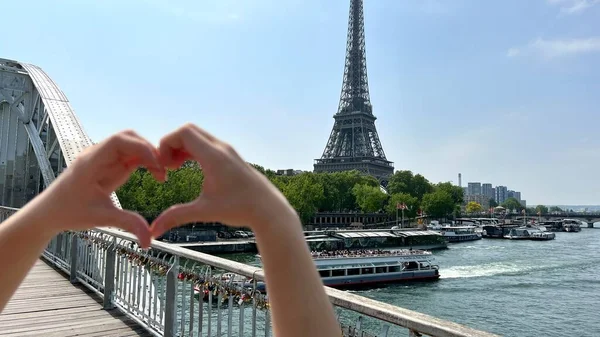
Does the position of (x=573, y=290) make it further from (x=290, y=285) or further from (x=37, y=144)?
(x=290, y=285)

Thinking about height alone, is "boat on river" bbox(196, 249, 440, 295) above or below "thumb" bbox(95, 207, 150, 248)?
below

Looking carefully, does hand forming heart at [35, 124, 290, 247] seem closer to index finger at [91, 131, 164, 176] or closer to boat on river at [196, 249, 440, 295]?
index finger at [91, 131, 164, 176]

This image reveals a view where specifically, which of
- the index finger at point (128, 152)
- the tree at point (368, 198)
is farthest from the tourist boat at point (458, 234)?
the index finger at point (128, 152)

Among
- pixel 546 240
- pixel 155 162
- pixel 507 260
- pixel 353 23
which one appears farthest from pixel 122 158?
pixel 353 23

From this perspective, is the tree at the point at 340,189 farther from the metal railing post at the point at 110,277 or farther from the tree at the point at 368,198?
the metal railing post at the point at 110,277

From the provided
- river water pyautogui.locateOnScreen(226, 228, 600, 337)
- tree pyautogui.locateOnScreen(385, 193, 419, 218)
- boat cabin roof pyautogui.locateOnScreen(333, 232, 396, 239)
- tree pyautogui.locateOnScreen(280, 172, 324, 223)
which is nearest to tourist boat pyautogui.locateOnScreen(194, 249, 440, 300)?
river water pyautogui.locateOnScreen(226, 228, 600, 337)

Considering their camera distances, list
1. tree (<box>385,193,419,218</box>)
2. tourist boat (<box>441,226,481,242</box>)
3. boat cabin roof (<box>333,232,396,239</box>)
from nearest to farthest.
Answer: boat cabin roof (<box>333,232,396,239</box>), tourist boat (<box>441,226,481,242</box>), tree (<box>385,193,419,218</box>)
